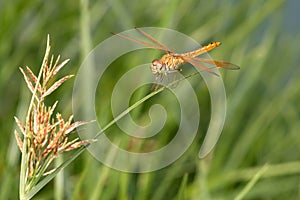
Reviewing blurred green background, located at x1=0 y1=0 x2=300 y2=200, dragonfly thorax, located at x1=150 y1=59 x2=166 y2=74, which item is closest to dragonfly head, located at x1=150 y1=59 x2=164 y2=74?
dragonfly thorax, located at x1=150 y1=59 x2=166 y2=74

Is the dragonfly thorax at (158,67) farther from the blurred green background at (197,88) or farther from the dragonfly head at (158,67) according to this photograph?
the blurred green background at (197,88)

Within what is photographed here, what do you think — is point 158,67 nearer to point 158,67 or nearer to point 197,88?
point 158,67

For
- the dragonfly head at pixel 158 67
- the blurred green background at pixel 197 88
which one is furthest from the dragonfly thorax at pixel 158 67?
the blurred green background at pixel 197 88

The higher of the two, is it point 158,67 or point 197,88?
point 197,88

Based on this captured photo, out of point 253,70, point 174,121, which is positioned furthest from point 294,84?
point 174,121

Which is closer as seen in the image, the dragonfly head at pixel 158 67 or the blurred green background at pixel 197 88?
the dragonfly head at pixel 158 67

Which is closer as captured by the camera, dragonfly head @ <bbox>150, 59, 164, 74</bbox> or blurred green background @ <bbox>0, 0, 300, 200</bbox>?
dragonfly head @ <bbox>150, 59, 164, 74</bbox>

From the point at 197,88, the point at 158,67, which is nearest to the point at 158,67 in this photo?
the point at 158,67

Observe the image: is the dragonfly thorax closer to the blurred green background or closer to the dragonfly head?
the dragonfly head
